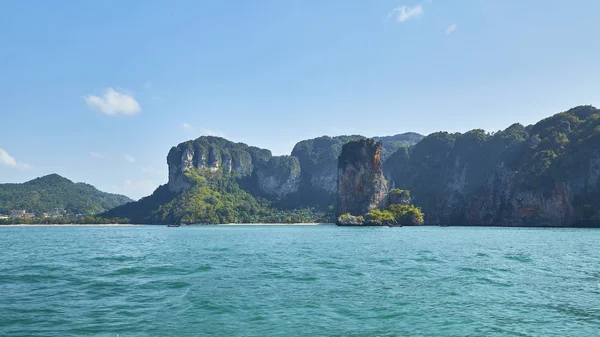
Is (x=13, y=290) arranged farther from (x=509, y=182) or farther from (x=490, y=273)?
(x=509, y=182)

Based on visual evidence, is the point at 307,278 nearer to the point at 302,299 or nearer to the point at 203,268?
the point at 302,299

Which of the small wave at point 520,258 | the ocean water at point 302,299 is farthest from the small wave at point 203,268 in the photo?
the small wave at point 520,258

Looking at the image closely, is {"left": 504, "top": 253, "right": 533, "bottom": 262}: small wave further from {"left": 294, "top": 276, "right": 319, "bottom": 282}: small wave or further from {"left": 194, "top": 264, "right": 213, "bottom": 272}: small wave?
{"left": 194, "top": 264, "right": 213, "bottom": 272}: small wave

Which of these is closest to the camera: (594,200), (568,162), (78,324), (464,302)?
(78,324)

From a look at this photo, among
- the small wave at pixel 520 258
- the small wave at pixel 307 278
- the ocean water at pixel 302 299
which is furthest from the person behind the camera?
the small wave at pixel 520 258

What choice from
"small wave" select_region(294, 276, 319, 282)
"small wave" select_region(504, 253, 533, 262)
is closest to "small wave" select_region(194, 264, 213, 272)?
"small wave" select_region(294, 276, 319, 282)

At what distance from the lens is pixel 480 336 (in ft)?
51.6

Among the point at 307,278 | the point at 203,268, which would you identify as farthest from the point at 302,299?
the point at 203,268

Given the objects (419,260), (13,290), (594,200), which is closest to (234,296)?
(13,290)

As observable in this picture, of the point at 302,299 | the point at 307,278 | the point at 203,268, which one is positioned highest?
the point at 203,268

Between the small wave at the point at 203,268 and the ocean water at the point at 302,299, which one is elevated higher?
the small wave at the point at 203,268

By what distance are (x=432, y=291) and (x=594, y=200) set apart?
496ft

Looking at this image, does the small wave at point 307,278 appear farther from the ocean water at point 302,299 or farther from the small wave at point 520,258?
the small wave at point 520,258

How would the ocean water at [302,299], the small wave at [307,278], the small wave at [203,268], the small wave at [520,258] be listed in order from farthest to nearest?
the small wave at [520,258]
the small wave at [203,268]
the small wave at [307,278]
the ocean water at [302,299]
